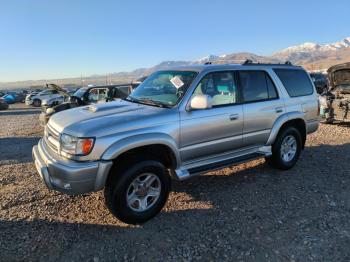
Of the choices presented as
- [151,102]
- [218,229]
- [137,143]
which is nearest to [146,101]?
[151,102]

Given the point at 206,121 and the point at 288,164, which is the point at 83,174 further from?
the point at 288,164

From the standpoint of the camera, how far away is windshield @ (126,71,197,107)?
4.58 metres

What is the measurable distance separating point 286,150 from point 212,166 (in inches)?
83.8

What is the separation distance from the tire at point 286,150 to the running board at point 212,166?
487 mm

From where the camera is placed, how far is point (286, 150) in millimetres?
6148

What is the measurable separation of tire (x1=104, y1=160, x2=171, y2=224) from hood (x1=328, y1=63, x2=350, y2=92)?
907 centimetres

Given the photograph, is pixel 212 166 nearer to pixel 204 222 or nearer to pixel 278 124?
pixel 204 222

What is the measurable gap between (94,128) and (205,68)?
200 centimetres

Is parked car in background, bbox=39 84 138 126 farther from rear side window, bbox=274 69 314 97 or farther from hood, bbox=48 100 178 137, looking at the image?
hood, bbox=48 100 178 137

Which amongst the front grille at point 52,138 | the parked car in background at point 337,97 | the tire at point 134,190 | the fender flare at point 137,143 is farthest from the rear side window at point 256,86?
the parked car in background at point 337,97

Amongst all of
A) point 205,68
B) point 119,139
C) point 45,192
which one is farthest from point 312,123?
point 45,192

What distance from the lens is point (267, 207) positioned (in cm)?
463

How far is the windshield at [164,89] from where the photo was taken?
15.0ft

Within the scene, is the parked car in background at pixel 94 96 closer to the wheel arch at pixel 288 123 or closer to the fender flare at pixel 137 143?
the wheel arch at pixel 288 123
